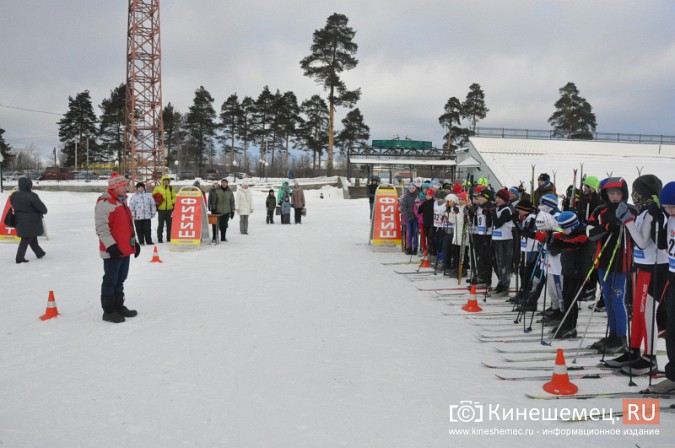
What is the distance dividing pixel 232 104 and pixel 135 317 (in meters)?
60.7

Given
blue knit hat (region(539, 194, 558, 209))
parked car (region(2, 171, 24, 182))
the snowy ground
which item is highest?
parked car (region(2, 171, 24, 182))

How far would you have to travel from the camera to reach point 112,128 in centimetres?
6131

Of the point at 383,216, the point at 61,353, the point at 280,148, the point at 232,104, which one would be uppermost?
the point at 232,104

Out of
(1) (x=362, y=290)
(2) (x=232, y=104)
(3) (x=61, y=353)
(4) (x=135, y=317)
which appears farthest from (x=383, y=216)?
(2) (x=232, y=104)

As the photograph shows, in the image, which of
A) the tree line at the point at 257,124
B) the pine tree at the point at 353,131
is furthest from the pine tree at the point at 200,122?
the pine tree at the point at 353,131

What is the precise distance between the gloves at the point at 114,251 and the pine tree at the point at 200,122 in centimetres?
5831

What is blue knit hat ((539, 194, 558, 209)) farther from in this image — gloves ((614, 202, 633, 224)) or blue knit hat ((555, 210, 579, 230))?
gloves ((614, 202, 633, 224))

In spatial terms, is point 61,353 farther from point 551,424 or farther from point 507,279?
point 507,279

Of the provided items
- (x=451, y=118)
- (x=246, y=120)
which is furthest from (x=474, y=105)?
(x=246, y=120)

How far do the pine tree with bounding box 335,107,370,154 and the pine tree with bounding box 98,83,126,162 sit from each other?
26.8 meters

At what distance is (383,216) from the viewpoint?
13.1 metres

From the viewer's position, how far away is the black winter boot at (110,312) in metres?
6.21

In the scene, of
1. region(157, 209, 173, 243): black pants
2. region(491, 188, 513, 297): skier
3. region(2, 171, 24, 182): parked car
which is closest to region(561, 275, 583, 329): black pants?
region(491, 188, 513, 297): skier

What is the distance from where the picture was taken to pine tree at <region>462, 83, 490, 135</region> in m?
60.6
